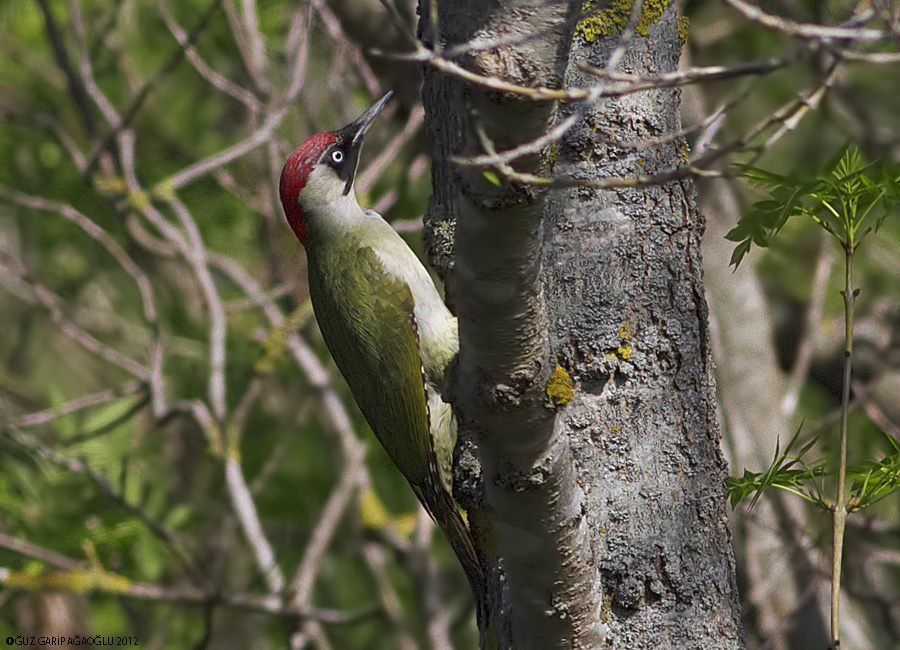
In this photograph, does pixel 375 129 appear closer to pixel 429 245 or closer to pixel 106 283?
pixel 106 283

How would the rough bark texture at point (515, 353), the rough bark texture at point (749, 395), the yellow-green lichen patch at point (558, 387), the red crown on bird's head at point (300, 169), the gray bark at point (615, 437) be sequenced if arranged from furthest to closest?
the rough bark texture at point (749, 395) → the red crown on bird's head at point (300, 169) → the gray bark at point (615, 437) → the yellow-green lichen patch at point (558, 387) → the rough bark texture at point (515, 353)

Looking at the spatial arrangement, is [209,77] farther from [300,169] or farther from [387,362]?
[387,362]

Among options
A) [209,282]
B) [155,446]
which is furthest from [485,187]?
[155,446]

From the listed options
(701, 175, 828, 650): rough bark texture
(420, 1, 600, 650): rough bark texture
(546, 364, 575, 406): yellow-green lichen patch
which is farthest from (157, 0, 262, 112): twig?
(546, 364, 575, 406): yellow-green lichen patch

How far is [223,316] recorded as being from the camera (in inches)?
172

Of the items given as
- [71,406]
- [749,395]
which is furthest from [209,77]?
[749,395]

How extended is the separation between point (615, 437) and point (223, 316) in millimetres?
2930

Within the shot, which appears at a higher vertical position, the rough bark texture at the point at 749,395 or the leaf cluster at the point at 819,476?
the rough bark texture at the point at 749,395

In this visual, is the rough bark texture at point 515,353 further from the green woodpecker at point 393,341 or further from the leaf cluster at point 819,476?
the green woodpecker at point 393,341

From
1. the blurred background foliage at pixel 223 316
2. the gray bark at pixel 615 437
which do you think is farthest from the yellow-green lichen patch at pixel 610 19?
the blurred background foliage at pixel 223 316

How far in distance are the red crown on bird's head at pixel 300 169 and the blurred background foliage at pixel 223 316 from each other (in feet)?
2.81

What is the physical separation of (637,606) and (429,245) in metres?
0.94

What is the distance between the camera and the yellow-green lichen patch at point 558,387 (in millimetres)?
1412

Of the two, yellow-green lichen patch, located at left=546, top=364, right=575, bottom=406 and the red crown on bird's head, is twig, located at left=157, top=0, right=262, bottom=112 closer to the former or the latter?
the red crown on bird's head
